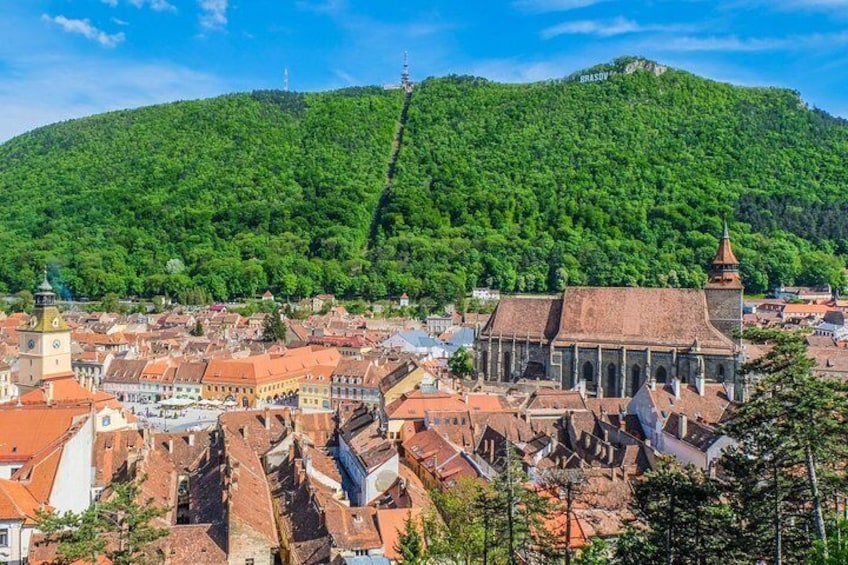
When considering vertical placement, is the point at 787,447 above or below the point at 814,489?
above

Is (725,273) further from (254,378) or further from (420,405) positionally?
Result: (254,378)

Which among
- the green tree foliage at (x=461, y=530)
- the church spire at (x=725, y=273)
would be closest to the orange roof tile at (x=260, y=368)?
the church spire at (x=725, y=273)

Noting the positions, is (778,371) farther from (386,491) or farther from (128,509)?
(386,491)

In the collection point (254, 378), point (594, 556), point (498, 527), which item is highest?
point (498, 527)

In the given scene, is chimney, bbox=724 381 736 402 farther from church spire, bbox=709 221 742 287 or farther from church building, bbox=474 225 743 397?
church spire, bbox=709 221 742 287

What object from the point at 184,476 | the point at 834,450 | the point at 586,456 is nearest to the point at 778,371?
the point at 834,450

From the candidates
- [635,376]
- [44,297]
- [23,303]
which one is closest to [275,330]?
[44,297]

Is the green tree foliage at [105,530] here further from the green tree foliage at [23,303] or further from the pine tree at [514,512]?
the green tree foliage at [23,303]
